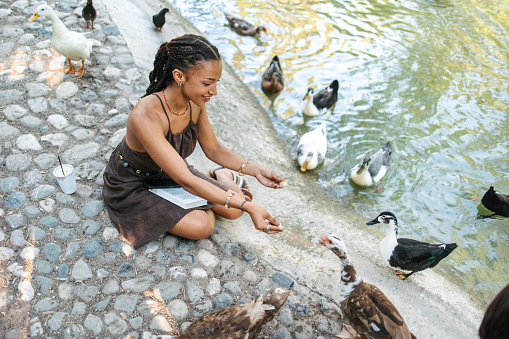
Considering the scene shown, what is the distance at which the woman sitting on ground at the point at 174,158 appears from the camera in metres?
3.00

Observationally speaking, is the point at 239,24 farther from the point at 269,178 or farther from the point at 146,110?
the point at 146,110

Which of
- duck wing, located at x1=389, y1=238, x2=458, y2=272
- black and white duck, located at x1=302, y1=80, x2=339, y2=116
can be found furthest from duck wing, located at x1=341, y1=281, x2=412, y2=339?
black and white duck, located at x1=302, y1=80, x2=339, y2=116

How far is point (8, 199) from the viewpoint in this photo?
361 centimetres

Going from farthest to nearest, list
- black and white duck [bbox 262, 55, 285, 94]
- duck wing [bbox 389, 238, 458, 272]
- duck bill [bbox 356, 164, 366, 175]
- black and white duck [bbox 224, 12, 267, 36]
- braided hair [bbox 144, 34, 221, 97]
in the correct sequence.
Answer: black and white duck [bbox 224, 12, 267, 36] < black and white duck [bbox 262, 55, 285, 94] < duck bill [bbox 356, 164, 366, 175] < duck wing [bbox 389, 238, 458, 272] < braided hair [bbox 144, 34, 221, 97]

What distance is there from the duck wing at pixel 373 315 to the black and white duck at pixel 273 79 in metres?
4.64

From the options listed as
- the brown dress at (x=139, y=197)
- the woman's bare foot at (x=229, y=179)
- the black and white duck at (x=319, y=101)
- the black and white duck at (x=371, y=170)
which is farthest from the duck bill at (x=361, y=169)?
the brown dress at (x=139, y=197)

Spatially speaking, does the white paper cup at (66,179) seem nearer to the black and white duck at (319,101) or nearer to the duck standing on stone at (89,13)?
the duck standing on stone at (89,13)

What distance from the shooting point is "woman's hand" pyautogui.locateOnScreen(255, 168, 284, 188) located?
350 centimetres

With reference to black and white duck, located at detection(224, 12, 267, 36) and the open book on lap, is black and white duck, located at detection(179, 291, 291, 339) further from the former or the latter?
black and white duck, located at detection(224, 12, 267, 36)

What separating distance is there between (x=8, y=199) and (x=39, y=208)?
0.30m

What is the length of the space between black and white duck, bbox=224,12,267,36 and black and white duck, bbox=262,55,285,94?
5.48 feet

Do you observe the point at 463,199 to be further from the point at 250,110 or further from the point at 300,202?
the point at 250,110

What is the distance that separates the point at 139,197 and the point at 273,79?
435 centimetres

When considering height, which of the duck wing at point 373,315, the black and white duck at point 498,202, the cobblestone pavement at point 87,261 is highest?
the duck wing at point 373,315
